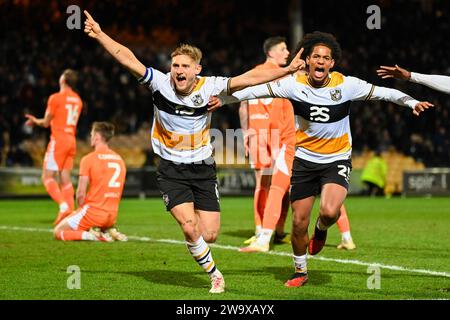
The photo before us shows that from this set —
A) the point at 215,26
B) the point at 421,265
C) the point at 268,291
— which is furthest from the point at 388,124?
the point at 268,291

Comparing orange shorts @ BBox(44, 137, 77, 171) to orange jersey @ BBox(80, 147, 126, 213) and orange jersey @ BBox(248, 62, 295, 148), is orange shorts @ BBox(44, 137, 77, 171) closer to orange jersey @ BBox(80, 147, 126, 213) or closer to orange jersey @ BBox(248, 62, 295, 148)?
orange jersey @ BBox(80, 147, 126, 213)

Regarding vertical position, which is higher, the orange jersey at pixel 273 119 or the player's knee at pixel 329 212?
the orange jersey at pixel 273 119

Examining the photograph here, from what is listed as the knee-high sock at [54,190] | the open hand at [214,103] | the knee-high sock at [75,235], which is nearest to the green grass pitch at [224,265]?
the knee-high sock at [75,235]

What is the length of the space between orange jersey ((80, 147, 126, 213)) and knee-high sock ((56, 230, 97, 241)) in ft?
1.17

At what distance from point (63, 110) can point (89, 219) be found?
402 centimetres

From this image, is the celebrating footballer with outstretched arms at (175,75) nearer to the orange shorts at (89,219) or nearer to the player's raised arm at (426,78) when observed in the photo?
the player's raised arm at (426,78)

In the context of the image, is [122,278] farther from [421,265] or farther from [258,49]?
[258,49]

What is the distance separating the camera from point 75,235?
12.2 metres

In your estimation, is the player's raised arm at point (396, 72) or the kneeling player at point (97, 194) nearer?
the player's raised arm at point (396, 72)

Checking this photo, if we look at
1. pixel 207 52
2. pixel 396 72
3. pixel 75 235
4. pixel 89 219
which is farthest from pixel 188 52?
pixel 207 52

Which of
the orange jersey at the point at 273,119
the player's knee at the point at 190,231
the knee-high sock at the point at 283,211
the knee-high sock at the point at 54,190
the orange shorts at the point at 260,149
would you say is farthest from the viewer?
the knee-high sock at the point at 54,190

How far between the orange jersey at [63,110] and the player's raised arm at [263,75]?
8.05 m

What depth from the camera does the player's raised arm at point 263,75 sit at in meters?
7.76
